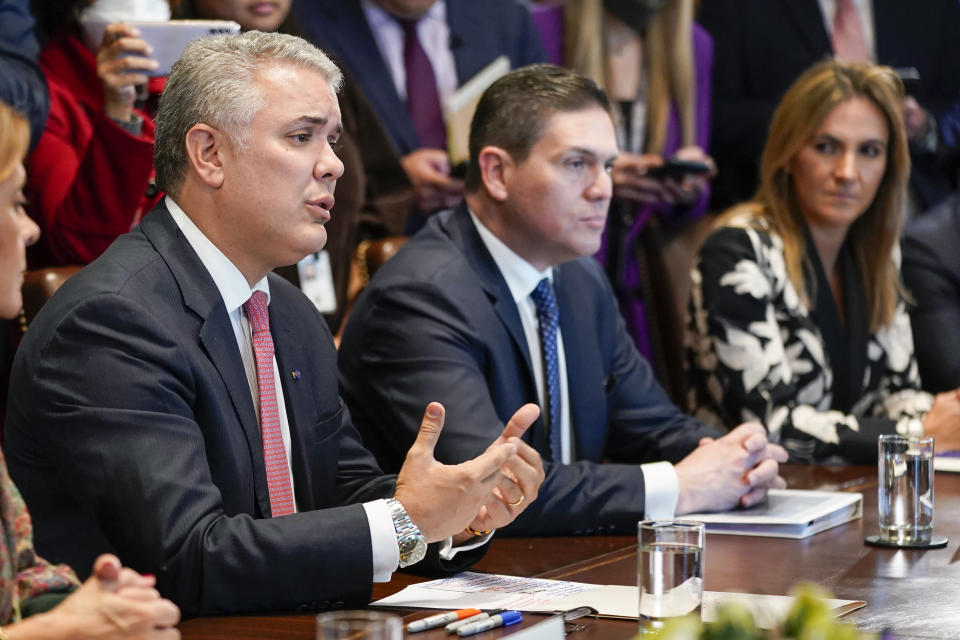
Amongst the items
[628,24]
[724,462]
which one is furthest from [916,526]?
[628,24]

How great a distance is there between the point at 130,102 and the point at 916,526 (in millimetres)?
1872

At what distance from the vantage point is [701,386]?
3705 mm

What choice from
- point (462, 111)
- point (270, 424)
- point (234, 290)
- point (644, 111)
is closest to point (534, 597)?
point (270, 424)

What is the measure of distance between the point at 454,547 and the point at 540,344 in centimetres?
94

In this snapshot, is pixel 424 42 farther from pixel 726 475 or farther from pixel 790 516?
pixel 790 516

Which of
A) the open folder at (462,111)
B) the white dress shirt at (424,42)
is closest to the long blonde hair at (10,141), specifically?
the open folder at (462,111)

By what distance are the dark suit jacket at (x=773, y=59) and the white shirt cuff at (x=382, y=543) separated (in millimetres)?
3093

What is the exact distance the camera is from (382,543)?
193cm

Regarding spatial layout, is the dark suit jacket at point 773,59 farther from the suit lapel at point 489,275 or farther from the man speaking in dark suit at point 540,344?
the suit lapel at point 489,275

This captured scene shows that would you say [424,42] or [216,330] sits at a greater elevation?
[424,42]

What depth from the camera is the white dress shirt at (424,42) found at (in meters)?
4.08

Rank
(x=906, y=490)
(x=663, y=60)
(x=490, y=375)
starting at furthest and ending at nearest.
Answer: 1. (x=663, y=60)
2. (x=490, y=375)
3. (x=906, y=490)

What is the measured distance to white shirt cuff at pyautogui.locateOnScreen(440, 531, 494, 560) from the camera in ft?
6.87

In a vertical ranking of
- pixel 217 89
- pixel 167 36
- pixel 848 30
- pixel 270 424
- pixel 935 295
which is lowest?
pixel 270 424
